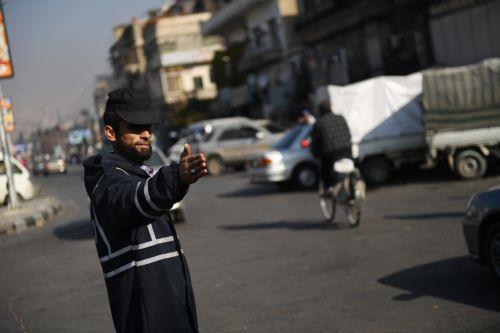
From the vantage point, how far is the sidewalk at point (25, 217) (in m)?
17.2

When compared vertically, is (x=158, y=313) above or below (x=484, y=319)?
above

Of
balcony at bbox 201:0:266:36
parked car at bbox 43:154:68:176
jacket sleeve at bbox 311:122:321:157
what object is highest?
balcony at bbox 201:0:266:36

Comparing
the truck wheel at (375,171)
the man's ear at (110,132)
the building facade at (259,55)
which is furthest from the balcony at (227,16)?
the man's ear at (110,132)

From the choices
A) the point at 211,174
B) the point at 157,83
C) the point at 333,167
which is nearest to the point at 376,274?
the point at 333,167

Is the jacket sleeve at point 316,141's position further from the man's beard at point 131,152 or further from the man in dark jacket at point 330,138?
the man's beard at point 131,152

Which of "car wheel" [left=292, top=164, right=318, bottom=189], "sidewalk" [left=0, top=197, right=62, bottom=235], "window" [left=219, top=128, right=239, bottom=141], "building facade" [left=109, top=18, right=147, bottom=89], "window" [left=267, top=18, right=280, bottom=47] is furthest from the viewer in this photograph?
"building facade" [left=109, top=18, right=147, bottom=89]

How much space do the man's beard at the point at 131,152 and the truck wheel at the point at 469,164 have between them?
46.9 feet

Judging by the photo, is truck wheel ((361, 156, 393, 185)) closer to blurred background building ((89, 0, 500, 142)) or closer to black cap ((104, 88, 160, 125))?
blurred background building ((89, 0, 500, 142))

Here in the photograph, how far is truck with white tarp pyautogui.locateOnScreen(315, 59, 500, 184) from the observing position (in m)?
16.9

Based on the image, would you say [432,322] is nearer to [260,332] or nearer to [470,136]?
[260,332]

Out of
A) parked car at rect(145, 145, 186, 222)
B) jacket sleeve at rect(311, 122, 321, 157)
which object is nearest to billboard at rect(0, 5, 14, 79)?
parked car at rect(145, 145, 186, 222)

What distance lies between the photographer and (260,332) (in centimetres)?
620

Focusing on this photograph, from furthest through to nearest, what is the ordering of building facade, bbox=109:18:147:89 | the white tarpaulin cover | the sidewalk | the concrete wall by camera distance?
building facade, bbox=109:18:147:89 → the concrete wall → the white tarpaulin cover → the sidewalk

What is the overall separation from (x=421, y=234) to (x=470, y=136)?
7.24 meters
